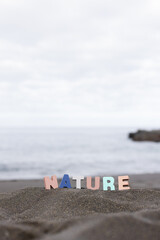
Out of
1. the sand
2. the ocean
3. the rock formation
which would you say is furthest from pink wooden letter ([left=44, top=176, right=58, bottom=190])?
the rock formation

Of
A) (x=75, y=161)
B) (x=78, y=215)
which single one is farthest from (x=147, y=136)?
(x=78, y=215)

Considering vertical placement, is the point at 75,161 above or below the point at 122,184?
below

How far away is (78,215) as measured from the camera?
227 centimetres

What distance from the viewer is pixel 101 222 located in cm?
153

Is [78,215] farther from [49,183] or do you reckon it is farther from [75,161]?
[75,161]

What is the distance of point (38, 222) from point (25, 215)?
1.86ft

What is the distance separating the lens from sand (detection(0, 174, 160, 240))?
4.80ft

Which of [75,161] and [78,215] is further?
[75,161]

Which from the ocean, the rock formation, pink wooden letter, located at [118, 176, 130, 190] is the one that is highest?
the rock formation

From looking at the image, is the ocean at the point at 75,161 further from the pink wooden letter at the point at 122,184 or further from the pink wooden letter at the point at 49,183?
the pink wooden letter at the point at 49,183

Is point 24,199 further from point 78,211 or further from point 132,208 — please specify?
point 132,208

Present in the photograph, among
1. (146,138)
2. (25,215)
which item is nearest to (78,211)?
(25,215)

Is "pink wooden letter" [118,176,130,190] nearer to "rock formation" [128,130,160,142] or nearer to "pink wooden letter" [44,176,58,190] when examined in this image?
"pink wooden letter" [44,176,58,190]

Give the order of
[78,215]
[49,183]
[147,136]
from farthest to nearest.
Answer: [147,136], [49,183], [78,215]
